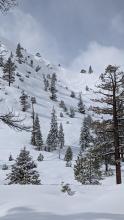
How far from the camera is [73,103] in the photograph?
132000 mm

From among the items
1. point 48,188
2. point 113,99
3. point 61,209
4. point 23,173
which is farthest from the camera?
point 23,173

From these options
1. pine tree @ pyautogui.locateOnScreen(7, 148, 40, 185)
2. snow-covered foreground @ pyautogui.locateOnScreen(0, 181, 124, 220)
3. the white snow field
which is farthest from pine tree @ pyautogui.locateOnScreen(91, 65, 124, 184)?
snow-covered foreground @ pyautogui.locateOnScreen(0, 181, 124, 220)

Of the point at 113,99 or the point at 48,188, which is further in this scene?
the point at 113,99

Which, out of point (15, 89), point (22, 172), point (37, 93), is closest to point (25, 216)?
point (22, 172)

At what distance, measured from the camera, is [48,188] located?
1564 centimetres

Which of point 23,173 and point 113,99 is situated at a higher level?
point 113,99

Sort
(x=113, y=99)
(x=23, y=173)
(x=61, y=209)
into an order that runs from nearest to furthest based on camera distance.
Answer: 1. (x=61, y=209)
2. (x=113, y=99)
3. (x=23, y=173)

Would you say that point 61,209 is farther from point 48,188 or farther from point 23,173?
point 23,173

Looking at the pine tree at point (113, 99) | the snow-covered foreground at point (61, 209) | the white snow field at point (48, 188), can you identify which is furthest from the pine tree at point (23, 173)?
the snow-covered foreground at point (61, 209)

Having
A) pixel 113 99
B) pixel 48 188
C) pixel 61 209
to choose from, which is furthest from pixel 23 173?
pixel 61 209

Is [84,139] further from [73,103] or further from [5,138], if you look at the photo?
[73,103]

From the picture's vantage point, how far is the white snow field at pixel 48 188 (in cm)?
912

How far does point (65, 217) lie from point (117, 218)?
124 centimetres

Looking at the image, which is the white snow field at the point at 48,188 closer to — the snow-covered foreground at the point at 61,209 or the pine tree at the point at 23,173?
the snow-covered foreground at the point at 61,209
